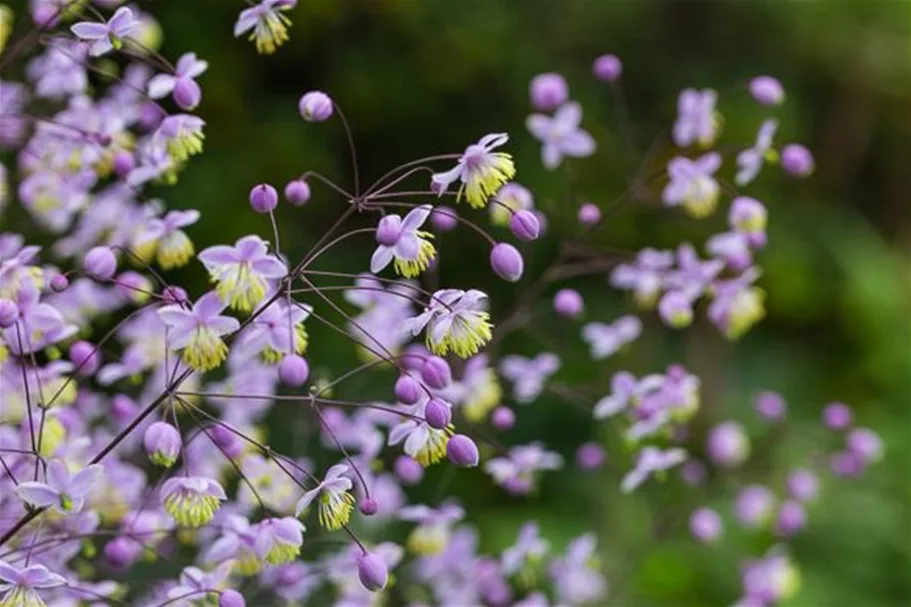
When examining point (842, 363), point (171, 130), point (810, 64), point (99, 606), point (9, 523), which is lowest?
point (842, 363)

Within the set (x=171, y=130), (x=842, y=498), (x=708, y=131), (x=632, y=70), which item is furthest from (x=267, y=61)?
(x=171, y=130)

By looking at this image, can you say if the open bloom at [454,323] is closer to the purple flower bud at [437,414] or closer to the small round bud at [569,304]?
the purple flower bud at [437,414]

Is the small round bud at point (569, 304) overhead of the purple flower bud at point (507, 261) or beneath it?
beneath

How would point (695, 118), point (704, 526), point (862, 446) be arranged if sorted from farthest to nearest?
1. point (862, 446)
2. point (704, 526)
3. point (695, 118)

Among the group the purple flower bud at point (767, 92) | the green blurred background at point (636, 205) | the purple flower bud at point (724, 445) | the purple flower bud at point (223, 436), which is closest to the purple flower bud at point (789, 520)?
the purple flower bud at point (724, 445)

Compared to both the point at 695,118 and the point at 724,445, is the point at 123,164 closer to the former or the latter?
the point at 695,118

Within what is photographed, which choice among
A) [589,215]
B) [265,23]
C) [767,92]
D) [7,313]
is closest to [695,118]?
[767,92]

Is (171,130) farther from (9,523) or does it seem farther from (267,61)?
(267,61)
